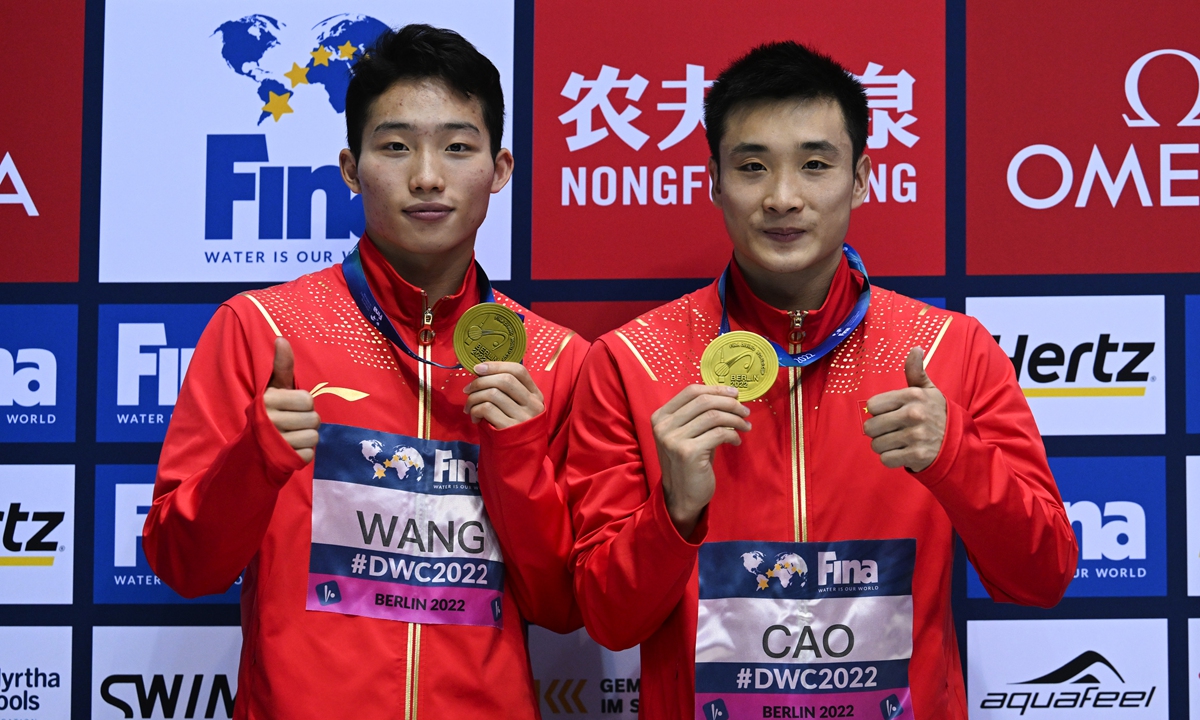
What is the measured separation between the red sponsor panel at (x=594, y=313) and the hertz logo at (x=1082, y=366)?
105cm

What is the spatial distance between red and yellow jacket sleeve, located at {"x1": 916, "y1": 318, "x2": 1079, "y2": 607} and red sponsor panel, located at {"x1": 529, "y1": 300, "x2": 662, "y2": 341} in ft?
3.08

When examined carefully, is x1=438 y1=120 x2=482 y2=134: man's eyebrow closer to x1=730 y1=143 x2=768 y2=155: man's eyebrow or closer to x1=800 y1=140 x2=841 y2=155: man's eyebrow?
x1=730 y1=143 x2=768 y2=155: man's eyebrow

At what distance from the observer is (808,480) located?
2191mm

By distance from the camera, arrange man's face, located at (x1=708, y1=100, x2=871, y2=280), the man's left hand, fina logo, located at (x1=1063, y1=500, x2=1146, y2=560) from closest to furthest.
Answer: the man's left hand → man's face, located at (x1=708, y1=100, x2=871, y2=280) → fina logo, located at (x1=1063, y1=500, x2=1146, y2=560)

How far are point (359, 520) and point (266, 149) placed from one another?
1296 millimetres

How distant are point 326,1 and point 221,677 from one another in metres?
2.01

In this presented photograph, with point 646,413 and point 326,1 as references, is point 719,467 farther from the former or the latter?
point 326,1

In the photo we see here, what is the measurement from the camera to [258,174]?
2934mm

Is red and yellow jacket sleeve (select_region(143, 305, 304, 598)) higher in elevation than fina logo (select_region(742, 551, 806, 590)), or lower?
higher

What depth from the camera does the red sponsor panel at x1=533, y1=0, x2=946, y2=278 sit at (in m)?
2.89

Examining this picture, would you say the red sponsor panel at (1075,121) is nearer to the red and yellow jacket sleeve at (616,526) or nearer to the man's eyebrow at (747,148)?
the man's eyebrow at (747,148)

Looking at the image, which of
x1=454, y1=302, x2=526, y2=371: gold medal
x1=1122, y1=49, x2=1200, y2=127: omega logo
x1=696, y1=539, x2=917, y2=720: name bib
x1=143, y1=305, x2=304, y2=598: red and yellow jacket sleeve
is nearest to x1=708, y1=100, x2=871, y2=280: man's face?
x1=454, y1=302, x2=526, y2=371: gold medal

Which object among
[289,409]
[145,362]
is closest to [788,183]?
[289,409]

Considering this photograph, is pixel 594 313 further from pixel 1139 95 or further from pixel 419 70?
pixel 1139 95
